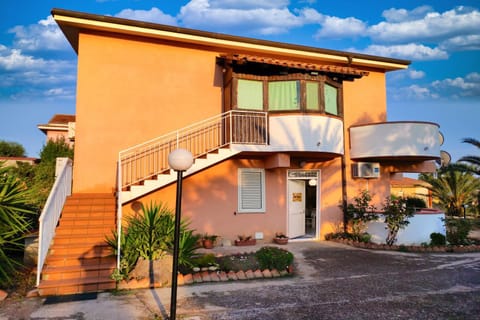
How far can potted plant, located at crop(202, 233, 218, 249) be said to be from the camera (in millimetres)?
9797

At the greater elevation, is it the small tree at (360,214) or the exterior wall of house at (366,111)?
the exterior wall of house at (366,111)

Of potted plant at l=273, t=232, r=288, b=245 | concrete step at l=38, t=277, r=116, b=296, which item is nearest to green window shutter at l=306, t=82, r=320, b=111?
potted plant at l=273, t=232, r=288, b=245

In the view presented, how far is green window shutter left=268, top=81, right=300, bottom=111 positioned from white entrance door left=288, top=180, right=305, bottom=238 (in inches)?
110

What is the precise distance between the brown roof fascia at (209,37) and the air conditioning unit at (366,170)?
12.4 feet

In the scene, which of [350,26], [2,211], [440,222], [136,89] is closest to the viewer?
[2,211]

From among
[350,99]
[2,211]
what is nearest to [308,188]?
[350,99]

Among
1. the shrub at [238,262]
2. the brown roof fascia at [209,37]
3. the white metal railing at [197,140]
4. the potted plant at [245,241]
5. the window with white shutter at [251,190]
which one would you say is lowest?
the shrub at [238,262]

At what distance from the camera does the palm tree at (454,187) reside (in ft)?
60.3

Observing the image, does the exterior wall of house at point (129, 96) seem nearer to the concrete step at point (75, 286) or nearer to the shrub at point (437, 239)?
the concrete step at point (75, 286)

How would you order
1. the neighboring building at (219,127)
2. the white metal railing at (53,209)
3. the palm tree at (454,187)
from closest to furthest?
the white metal railing at (53,209) → the neighboring building at (219,127) → the palm tree at (454,187)

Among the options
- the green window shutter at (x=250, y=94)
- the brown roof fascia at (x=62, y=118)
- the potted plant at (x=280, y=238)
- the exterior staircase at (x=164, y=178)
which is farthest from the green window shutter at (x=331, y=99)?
the brown roof fascia at (x=62, y=118)

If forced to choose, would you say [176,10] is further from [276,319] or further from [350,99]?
[276,319]

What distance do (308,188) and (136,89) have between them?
749 cm

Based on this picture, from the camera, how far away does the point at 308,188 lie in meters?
13.3
